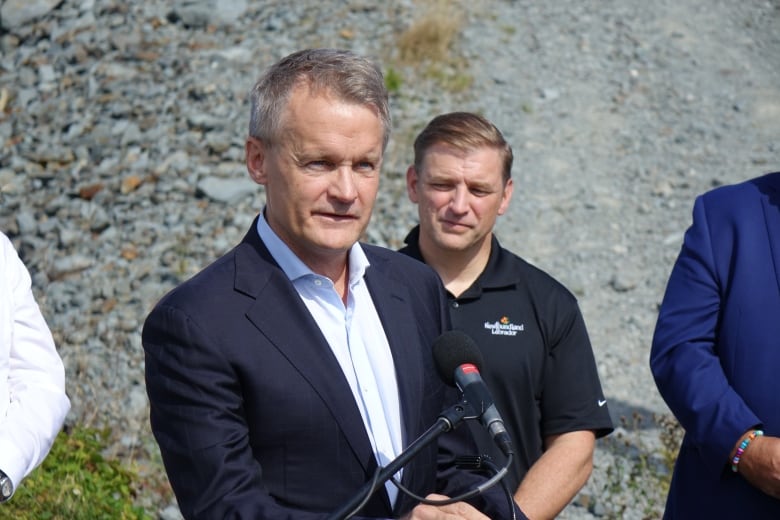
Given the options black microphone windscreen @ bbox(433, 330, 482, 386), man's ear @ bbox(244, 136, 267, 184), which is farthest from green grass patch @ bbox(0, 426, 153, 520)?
black microphone windscreen @ bbox(433, 330, 482, 386)

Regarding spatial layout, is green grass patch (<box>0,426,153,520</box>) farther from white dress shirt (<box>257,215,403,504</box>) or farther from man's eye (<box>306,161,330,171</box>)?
man's eye (<box>306,161,330,171</box>)

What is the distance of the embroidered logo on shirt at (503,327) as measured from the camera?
4141mm

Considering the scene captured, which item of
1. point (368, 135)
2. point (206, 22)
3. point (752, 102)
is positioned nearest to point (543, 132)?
point (752, 102)

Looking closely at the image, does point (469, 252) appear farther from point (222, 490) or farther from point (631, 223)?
point (631, 223)

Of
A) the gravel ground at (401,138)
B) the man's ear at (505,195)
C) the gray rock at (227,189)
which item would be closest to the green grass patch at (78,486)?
the gravel ground at (401,138)

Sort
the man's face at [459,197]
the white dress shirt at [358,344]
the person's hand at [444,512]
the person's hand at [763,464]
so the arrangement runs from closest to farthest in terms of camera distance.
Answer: the person's hand at [444,512] → the white dress shirt at [358,344] → the person's hand at [763,464] → the man's face at [459,197]

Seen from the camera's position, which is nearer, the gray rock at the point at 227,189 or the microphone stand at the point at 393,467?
the microphone stand at the point at 393,467

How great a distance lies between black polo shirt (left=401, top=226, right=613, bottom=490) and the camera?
4070mm

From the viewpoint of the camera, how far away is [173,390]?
8.72 feet

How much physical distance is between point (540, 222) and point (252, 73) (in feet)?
10.8

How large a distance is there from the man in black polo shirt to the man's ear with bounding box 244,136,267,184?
4.60ft

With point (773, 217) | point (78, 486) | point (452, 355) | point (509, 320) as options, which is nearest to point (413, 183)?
point (509, 320)

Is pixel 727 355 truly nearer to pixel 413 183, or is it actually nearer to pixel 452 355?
pixel 452 355

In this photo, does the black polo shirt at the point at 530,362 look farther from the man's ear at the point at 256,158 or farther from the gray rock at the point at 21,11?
the gray rock at the point at 21,11
